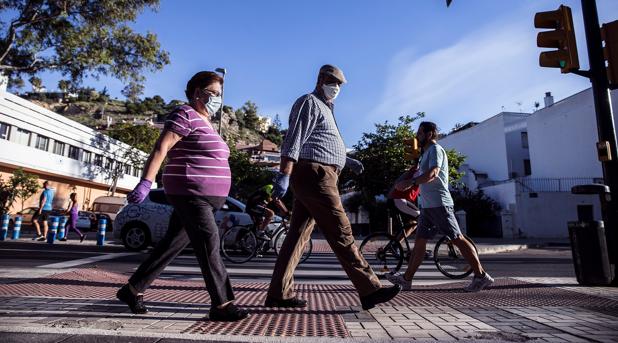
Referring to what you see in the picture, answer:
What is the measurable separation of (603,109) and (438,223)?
8.77ft

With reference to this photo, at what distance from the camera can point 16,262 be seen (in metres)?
7.19

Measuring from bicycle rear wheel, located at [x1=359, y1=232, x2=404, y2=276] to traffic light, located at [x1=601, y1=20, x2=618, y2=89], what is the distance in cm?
363

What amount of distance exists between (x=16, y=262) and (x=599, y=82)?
368 inches

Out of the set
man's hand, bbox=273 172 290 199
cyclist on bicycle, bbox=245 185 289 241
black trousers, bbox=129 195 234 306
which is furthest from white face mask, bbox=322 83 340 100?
cyclist on bicycle, bbox=245 185 289 241

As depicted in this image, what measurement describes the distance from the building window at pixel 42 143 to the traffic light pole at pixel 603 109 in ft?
124

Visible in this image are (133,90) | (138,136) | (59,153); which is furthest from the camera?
(138,136)

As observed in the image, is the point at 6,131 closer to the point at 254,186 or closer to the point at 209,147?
the point at 254,186

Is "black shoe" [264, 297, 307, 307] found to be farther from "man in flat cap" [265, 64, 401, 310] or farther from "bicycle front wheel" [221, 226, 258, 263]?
"bicycle front wheel" [221, 226, 258, 263]

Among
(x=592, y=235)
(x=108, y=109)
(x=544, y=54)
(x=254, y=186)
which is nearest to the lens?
(x=592, y=235)

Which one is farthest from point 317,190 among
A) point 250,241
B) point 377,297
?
point 250,241

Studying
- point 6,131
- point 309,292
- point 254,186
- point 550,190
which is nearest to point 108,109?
point 254,186

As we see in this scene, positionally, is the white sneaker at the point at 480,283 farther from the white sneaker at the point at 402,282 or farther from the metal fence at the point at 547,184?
the metal fence at the point at 547,184

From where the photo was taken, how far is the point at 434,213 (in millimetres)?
4895

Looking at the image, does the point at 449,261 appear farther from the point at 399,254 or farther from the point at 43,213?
the point at 43,213
